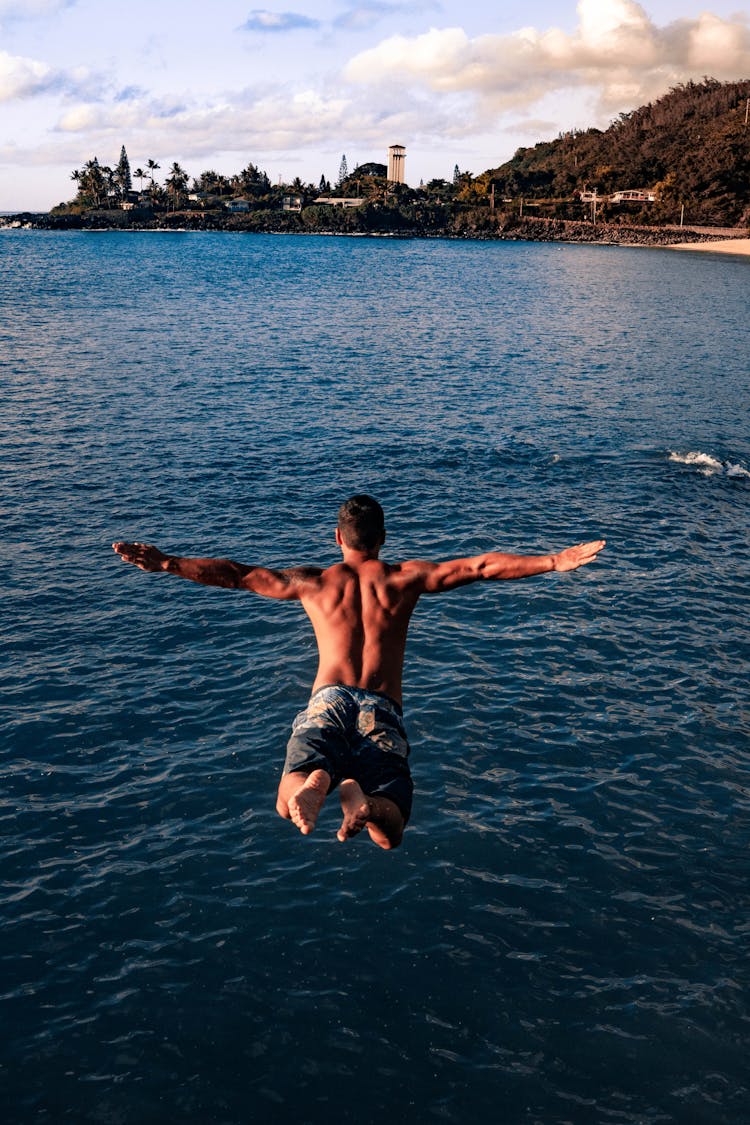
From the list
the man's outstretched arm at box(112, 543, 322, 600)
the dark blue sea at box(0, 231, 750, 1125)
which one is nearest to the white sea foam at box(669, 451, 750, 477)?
the dark blue sea at box(0, 231, 750, 1125)

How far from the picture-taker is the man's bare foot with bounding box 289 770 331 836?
7.92 meters

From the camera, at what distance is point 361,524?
9180 millimetres

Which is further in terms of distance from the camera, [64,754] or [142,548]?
[64,754]

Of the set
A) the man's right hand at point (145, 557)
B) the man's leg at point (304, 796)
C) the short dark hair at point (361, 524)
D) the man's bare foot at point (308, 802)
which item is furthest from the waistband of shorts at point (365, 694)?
the man's right hand at point (145, 557)

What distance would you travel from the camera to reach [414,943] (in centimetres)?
1248

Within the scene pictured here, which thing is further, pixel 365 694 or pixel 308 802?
pixel 365 694

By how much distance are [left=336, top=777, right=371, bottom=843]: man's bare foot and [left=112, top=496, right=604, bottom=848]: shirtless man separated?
0.04m

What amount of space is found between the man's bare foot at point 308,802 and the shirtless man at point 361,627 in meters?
0.57

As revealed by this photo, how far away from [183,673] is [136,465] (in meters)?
17.4

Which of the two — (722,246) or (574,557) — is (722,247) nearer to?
(722,246)

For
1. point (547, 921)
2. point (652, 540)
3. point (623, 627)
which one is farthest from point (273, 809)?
point (652, 540)

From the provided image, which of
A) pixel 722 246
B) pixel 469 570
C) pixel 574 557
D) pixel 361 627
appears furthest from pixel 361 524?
pixel 722 246

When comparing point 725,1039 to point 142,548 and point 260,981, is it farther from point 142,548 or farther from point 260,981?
point 142,548

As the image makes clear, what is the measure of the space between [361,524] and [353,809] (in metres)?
2.83
